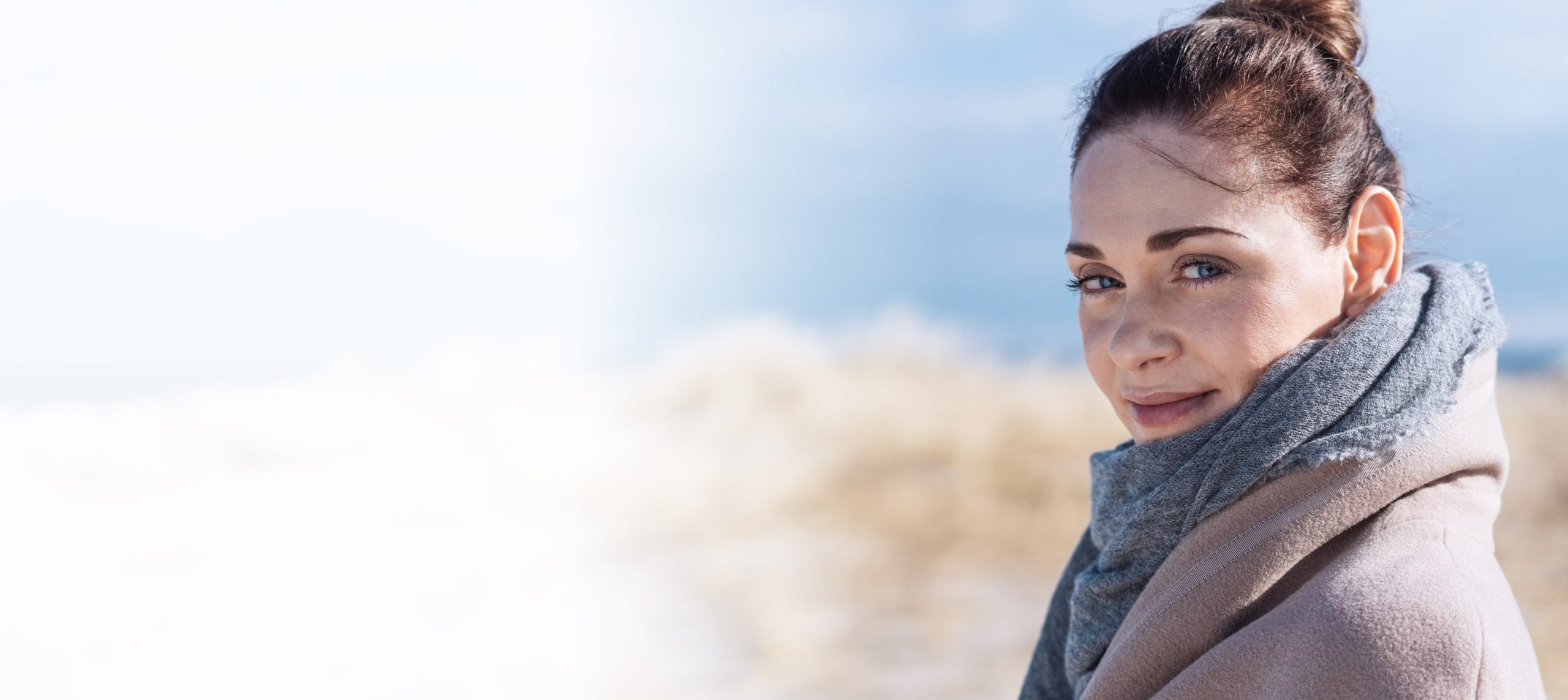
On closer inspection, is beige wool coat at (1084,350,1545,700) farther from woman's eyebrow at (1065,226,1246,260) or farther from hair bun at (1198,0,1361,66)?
hair bun at (1198,0,1361,66)

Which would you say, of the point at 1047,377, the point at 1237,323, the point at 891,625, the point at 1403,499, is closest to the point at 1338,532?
the point at 1403,499

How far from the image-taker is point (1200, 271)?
3.46 feet

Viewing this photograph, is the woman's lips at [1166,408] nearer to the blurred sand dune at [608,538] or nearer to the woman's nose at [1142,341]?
the woman's nose at [1142,341]

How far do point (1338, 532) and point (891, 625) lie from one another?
325 centimetres

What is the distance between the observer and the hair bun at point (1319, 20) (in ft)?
3.80

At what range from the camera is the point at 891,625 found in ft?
13.3

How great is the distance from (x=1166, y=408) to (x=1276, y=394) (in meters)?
0.12

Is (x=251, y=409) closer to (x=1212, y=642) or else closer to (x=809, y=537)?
(x=809, y=537)

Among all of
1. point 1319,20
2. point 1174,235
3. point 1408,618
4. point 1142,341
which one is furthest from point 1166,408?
point 1319,20

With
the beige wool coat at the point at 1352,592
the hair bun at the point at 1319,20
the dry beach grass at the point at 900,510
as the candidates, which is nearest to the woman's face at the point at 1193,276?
the beige wool coat at the point at 1352,592

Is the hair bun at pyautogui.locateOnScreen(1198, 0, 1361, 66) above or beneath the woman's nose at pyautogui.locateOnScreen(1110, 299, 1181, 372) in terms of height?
above

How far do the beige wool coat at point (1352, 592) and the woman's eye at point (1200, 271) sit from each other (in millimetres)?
215

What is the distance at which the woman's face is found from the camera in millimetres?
1021

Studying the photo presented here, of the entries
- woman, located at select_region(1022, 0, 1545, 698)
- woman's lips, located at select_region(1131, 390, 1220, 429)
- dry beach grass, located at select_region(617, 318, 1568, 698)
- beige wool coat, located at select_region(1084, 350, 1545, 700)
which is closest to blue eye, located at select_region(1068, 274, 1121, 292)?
woman, located at select_region(1022, 0, 1545, 698)
